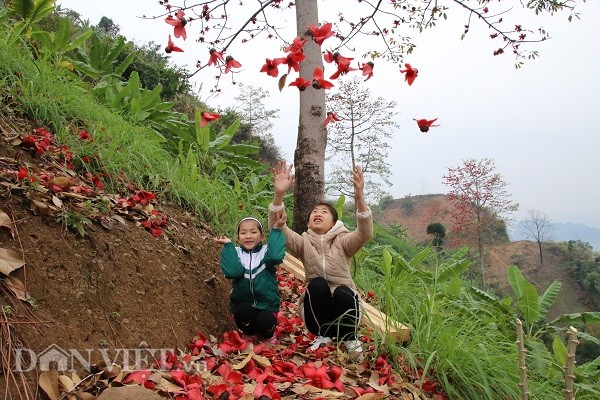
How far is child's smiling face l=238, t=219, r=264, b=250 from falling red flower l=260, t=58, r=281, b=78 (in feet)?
2.87

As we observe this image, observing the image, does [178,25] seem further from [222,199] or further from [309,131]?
[222,199]

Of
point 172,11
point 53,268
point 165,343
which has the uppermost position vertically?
point 172,11

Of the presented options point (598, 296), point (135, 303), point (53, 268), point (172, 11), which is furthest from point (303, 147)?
point (598, 296)

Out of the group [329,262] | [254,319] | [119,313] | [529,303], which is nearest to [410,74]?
[329,262]

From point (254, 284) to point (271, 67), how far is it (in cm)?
121

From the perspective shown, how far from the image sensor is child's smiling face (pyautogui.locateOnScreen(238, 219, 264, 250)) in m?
2.95

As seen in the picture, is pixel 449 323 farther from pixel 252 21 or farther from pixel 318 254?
pixel 252 21

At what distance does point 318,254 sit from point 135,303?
43.9 inches

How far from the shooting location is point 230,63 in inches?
112

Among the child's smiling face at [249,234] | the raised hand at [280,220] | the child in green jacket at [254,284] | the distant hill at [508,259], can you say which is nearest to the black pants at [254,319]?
the child in green jacket at [254,284]

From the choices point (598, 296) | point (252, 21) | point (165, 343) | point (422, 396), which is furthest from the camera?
point (598, 296)

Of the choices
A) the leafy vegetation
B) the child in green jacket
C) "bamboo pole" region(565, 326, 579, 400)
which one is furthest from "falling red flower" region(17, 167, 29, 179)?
"bamboo pole" region(565, 326, 579, 400)

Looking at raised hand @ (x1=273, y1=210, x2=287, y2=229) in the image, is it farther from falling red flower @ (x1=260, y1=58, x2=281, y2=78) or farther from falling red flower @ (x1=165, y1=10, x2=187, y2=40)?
falling red flower @ (x1=165, y1=10, x2=187, y2=40)

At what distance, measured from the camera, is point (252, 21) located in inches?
164
